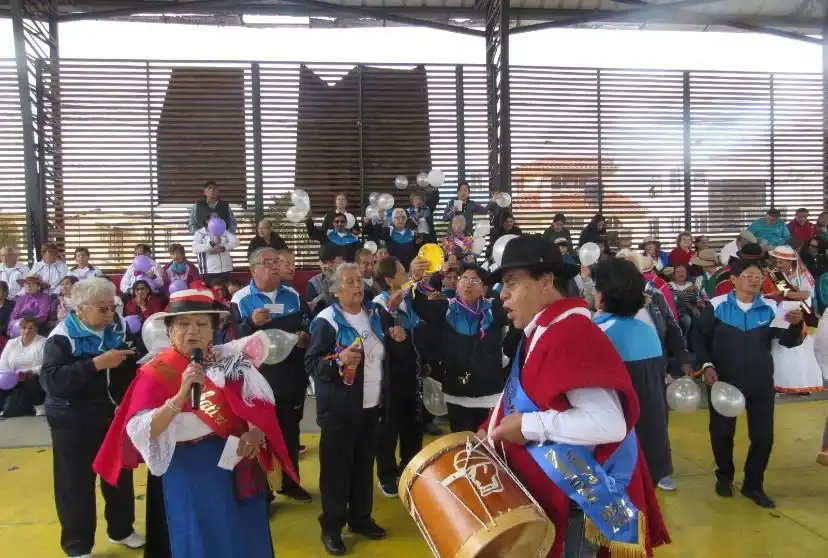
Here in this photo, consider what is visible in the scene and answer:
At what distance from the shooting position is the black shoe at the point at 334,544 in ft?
11.8

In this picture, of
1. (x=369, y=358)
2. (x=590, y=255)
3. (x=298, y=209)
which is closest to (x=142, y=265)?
(x=298, y=209)

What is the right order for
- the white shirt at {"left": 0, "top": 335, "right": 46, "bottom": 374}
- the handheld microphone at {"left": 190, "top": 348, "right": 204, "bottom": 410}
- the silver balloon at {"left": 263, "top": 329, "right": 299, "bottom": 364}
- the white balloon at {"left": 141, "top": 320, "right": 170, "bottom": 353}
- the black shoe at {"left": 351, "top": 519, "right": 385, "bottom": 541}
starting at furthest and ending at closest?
the white shirt at {"left": 0, "top": 335, "right": 46, "bottom": 374} → the silver balloon at {"left": 263, "top": 329, "right": 299, "bottom": 364} → the black shoe at {"left": 351, "top": 519, "right": 385, "bottom": 541} → the white balloon at {"left": 141, "top": 320, "right": 170, "bottom": 353} → the handheld microphone at {"left": 190, "top": 348, "right": 204, "bottom": 410}

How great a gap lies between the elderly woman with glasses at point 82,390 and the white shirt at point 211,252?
211 inches

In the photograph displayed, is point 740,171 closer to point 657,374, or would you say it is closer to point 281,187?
point 281,187

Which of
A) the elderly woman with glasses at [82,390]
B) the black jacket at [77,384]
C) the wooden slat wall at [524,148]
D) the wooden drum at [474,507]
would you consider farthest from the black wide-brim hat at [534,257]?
the wooden slat wall at [524,148]

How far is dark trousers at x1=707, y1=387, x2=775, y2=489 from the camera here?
4.22m

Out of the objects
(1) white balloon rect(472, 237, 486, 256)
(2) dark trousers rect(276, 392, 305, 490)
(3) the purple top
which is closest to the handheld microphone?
(2) dark trousers rect(276, 392, 305, 490)

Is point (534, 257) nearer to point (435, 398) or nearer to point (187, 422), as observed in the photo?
point (187, 422)

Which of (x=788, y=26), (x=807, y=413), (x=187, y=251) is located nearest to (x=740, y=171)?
(x=788, y=26)

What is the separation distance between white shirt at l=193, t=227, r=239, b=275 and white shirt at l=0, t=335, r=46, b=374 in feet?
7.76

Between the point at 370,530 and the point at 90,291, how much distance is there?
214cm

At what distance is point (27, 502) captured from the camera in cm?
449

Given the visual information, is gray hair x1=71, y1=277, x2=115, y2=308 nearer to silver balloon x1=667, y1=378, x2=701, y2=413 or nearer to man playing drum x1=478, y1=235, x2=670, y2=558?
man playing drum x1=478, y1=235, x2=670, y2=558

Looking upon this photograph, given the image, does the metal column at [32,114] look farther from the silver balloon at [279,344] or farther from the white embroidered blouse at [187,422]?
the white embroidered blouse at [187,422]
